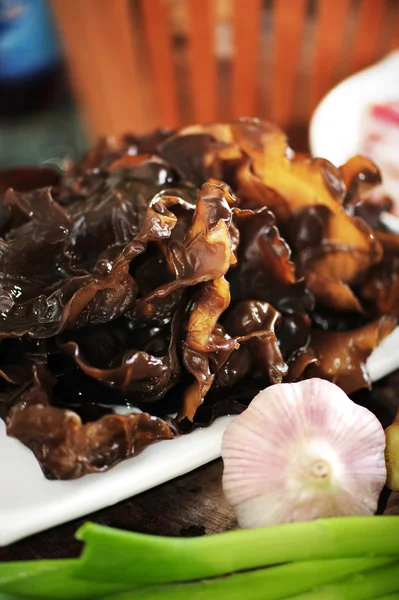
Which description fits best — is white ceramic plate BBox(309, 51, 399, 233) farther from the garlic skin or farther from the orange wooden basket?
the garlic skin

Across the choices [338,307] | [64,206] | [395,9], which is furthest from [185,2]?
[338,307]

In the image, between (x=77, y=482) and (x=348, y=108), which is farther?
(x=348, y=108)

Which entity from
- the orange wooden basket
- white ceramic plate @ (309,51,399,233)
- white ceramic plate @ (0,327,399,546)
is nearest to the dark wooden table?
white ceramic plate @ (0,327,399,546)

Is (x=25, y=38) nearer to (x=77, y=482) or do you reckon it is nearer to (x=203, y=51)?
(x=203, y=51)

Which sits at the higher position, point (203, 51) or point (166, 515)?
point (203, 51)

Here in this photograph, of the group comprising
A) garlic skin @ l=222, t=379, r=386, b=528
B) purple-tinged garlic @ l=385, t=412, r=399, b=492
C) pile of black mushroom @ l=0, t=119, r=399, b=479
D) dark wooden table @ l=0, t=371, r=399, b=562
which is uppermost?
pile of black mushroom @ l=0, t=119, r=399, b=479

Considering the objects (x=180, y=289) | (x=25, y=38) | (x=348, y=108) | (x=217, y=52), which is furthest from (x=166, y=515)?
(x=25, y=38)

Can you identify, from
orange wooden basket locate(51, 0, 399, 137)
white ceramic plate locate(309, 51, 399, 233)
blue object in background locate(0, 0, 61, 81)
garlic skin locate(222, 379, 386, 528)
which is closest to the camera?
garlic skin locate(222, 379, 386, 528)

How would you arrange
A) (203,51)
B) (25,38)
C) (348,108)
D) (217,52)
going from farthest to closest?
(25,38)
(217,52)
(203,51)
(348,108)
